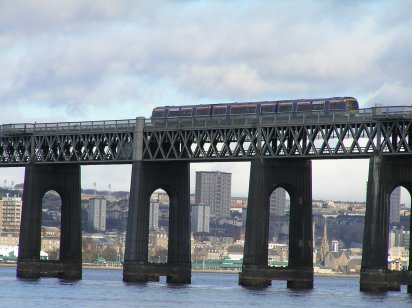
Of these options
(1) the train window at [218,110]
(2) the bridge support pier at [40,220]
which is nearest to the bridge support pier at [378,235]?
(1) the train window at [218,110]

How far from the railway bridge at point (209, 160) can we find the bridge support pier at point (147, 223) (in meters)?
0.11

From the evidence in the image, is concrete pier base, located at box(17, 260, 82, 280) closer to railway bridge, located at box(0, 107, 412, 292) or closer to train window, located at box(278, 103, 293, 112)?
railway bridge, located at box(0, 107, 412, 292)

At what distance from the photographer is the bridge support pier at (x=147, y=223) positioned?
163m

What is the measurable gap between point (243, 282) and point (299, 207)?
953 centimetres

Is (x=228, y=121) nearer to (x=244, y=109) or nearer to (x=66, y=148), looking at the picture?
(x=244, y=109)

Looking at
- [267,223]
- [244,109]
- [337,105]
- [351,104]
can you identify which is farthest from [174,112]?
[351,104]

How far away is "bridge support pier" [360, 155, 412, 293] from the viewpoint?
14212 cm

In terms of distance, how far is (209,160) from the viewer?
158m

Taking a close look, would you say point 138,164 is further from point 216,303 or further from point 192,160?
point 216,303

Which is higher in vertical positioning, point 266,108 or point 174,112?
point 174,112

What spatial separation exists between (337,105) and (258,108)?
929cm

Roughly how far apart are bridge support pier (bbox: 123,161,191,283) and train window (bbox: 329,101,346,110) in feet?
70.0

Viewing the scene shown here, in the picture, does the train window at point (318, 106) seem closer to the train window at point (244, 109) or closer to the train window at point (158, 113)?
the train window at point (244, 109)

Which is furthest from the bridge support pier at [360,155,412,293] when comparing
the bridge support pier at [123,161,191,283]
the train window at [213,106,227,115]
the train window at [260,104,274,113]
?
the bridge support pier at [123,161,191,283]
